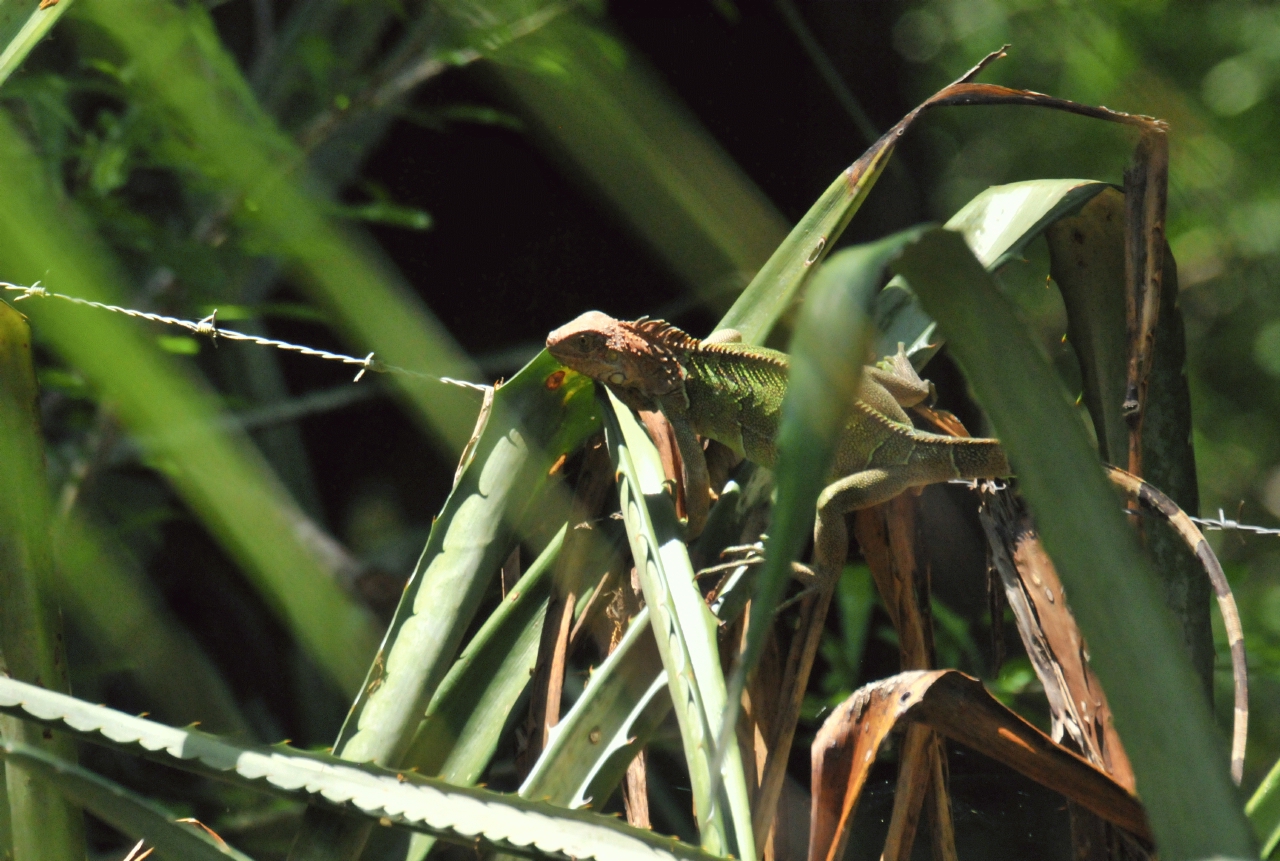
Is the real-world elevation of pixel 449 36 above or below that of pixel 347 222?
above

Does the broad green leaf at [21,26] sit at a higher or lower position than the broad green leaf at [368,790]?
higher

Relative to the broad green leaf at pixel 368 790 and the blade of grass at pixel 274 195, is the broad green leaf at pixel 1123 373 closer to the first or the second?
the broad green leaf at pixel 368 790

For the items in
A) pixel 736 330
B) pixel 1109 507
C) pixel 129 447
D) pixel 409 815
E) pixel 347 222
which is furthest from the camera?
pixel 347 222

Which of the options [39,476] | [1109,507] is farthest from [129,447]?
[1109,507]

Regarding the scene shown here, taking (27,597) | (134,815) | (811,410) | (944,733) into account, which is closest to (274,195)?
(27,597)

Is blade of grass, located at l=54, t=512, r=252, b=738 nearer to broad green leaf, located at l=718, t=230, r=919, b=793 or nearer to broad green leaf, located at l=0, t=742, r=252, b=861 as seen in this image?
broad green leaf, located at l=0, t=742, r=252, b=861

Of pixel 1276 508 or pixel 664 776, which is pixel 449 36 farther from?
pixel 1276 508

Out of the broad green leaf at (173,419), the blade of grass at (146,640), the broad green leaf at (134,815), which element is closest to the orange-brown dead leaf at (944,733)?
the broad green leaf at (134,815)
